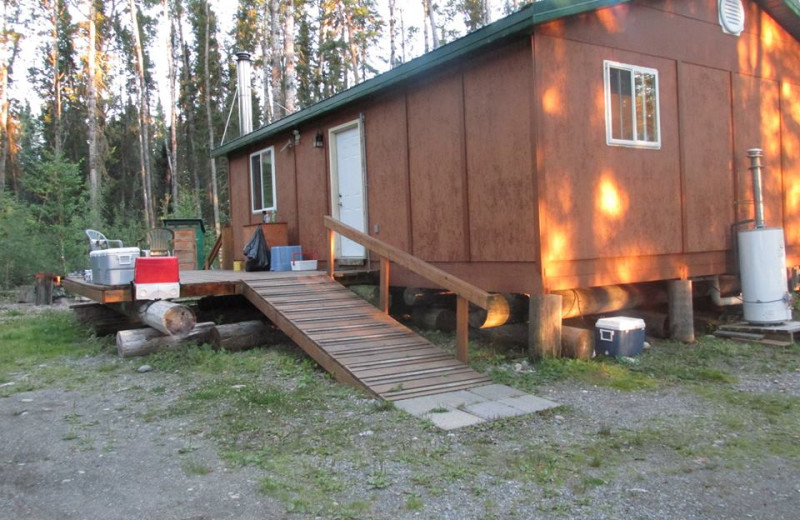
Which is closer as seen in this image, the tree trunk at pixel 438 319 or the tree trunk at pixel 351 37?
the tree trunk at pixel 438 319

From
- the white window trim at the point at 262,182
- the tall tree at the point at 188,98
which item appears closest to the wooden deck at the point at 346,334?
the white window trim at the point at 262,182

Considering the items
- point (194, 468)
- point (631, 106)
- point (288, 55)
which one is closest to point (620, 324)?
point (631, 106)

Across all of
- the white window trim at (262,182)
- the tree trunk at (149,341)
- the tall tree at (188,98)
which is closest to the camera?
the tree trunk at (149,341)

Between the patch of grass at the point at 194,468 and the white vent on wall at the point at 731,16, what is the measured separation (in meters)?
8.67

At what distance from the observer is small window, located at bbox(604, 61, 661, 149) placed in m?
7.13

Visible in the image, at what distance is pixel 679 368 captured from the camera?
20.7 feet

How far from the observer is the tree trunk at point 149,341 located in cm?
721

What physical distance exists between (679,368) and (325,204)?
604cm

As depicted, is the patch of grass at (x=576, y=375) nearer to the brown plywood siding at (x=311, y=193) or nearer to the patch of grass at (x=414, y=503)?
the patch of grass at (x=414, y=503)

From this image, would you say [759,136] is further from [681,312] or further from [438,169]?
[438,169]

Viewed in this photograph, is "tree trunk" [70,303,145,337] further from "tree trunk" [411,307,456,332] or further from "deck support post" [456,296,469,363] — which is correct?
"deck support post" [456,296,469,363]

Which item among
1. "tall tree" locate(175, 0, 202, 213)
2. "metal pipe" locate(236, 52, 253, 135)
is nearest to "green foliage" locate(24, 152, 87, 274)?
"metal pipe" locate(236, 52, 253, 135)

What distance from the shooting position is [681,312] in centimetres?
774

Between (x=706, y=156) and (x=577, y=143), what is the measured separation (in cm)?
261
